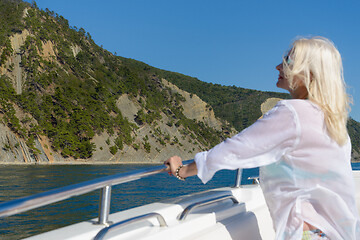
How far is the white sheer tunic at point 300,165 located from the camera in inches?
41.6

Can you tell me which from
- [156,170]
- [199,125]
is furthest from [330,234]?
[199,125]

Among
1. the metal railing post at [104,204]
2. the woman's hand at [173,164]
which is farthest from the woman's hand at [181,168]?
the metal railing post at [104,204]

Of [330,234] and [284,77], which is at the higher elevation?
[284,77]

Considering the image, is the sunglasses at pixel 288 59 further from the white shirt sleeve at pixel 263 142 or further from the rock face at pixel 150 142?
the rock face at pixel 150 142

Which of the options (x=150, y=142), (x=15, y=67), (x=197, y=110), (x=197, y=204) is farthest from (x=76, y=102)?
(x=197, y=204)

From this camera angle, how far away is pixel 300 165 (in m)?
1.08

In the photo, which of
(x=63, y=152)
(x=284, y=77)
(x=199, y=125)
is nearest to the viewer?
(x=284, y=77)

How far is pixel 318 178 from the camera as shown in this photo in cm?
108

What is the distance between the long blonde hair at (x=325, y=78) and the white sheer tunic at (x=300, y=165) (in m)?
0.03

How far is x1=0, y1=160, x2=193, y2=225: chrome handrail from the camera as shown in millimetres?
1064

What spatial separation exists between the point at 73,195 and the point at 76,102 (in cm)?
4661

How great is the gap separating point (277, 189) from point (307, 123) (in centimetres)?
24

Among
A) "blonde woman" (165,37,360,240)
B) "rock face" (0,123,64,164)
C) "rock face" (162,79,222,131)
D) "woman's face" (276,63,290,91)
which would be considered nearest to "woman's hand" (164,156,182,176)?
"blonde woman" (165,37,360,240)

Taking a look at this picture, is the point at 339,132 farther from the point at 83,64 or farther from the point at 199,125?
the point at 199,125
